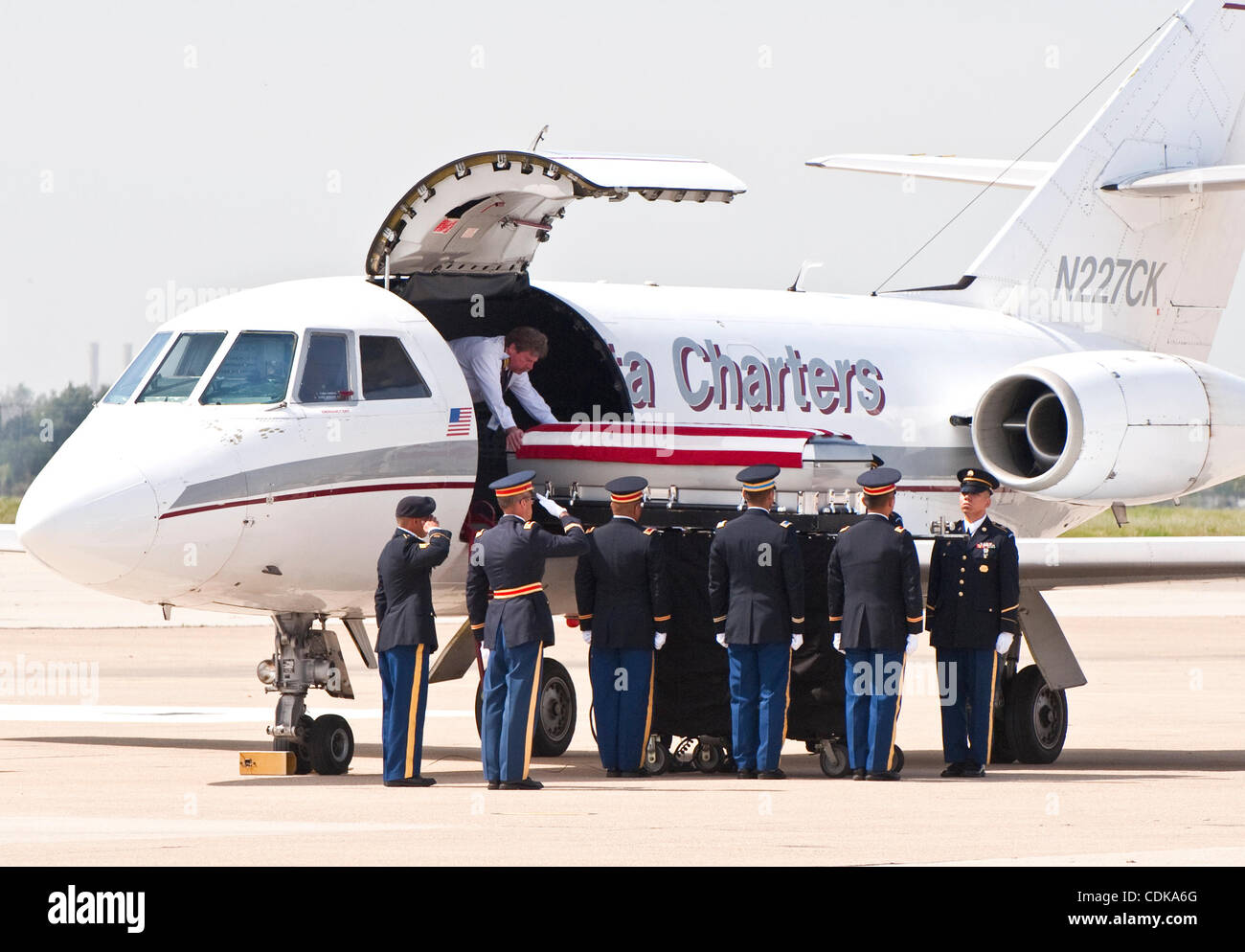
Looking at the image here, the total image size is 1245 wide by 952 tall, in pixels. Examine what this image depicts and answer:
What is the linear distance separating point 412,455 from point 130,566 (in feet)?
7.44

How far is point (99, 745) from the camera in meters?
17.7

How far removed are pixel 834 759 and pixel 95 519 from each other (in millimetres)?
5370

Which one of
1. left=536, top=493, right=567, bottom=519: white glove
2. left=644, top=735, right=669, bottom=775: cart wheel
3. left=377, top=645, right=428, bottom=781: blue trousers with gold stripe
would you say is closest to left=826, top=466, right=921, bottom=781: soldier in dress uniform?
left=644, top=735, right=669, bottom=775: cart wheel

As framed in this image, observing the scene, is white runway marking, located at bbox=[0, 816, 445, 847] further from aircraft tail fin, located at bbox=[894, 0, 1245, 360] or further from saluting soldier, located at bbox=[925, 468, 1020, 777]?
aircraft tail fin, located at bbox=[894, 0, 1245, 360]

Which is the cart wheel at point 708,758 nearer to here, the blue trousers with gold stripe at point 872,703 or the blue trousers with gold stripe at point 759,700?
the blue trousers with gold stripe at point 759,700

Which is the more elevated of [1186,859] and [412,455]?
[412,455]

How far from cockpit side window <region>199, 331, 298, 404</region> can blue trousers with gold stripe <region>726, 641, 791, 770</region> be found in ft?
12.0

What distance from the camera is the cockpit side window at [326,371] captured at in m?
14.7

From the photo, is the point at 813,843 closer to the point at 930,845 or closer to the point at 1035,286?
the point at 930,845

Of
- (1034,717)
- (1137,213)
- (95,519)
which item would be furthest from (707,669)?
(1137,213)

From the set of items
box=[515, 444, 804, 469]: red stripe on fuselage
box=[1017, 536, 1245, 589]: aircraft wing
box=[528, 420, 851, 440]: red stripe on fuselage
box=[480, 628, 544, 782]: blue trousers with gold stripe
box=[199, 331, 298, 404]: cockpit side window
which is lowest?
box=[480, 628, 544, 782]: blue trousers with gold stripe

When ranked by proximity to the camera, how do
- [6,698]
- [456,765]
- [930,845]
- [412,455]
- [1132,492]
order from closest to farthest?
[930,845] → [412,455] → [456,765] → [1132,492] → [6,698]

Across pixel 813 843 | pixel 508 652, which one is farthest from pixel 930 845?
pixel 508 652

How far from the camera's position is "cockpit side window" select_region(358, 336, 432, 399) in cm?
1502
